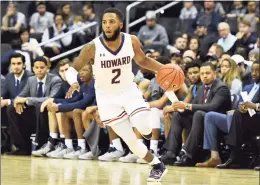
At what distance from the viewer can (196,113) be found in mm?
11664

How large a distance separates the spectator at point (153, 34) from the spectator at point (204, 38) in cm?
66

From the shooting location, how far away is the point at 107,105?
9273mm

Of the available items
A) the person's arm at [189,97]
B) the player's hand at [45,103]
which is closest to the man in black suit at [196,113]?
the person's arm at [189,97]

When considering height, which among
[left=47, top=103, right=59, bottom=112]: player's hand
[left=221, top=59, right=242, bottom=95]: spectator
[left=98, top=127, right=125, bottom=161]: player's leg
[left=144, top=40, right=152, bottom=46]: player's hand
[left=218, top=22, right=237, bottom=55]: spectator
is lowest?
[left=98, top=127, right=125, bottom=161]: player's leg

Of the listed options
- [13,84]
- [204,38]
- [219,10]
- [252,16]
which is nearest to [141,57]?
[13,84]

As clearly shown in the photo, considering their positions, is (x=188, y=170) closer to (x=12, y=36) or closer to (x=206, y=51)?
(x=206, y=51)

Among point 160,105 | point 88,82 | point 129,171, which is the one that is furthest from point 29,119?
point 129,171

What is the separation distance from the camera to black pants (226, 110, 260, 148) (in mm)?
11336

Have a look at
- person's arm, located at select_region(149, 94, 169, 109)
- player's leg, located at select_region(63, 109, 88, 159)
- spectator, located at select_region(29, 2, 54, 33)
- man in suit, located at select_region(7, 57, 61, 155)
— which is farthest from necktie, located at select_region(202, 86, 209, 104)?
spectator, located at select_region(29, 2, 54, 33)

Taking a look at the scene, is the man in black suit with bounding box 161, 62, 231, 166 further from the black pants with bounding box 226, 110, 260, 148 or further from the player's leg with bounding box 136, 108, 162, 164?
the black pants with bounding box 226, 110, 260, 148

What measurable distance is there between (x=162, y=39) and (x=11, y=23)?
3.66 m

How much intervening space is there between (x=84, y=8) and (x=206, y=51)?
383 cm

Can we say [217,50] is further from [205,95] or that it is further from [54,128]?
[54,128]

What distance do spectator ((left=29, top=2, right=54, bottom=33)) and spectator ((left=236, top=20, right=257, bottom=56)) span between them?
489 centimetres
